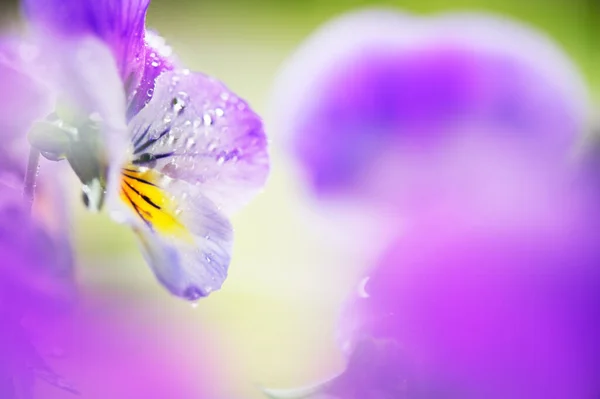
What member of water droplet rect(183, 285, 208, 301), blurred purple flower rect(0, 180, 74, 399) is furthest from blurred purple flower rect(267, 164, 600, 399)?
blurred purple flower rect(0, 180, 74, 399)

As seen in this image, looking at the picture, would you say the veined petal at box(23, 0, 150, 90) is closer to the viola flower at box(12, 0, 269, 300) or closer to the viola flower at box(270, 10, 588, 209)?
the viola flower at box(12, 0, 269, 300)

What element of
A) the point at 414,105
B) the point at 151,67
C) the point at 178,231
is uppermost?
the point at 414,105

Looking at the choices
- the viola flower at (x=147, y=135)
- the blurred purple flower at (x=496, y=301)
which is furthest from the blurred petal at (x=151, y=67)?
the blurred purple flower at (x=496, y=301)

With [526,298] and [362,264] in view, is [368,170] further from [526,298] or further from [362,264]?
[526,298]

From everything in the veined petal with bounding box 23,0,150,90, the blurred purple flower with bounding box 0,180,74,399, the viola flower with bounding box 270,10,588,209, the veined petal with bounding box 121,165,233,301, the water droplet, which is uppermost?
the viola flower with bounding box 270,10,588,209

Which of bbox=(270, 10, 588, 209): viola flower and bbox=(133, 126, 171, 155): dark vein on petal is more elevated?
bbox=(270, 10, 588, 209): viola flower

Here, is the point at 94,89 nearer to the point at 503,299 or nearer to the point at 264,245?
the point at 264,245

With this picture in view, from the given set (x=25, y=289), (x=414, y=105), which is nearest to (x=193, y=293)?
(x=25, y=289)
